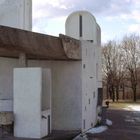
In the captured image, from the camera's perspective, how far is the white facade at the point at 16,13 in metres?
25.4

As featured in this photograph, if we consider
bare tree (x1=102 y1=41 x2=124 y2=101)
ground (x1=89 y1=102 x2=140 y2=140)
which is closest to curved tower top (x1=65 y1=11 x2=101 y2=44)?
ground (x1=89 y1=102 x2=140 y2=140)

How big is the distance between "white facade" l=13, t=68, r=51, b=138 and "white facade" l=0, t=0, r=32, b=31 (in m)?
7.00

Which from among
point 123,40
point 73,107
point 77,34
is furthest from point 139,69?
point 73,107

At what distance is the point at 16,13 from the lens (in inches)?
1021

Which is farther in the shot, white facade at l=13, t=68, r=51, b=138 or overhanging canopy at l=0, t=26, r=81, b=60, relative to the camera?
white facade at l=13, t=68, r=51, b=138

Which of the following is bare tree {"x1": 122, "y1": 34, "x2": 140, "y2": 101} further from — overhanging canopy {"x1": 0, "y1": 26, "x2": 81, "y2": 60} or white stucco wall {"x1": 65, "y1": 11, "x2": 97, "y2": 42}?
overhanging canopy {"x1": 0, "y1": 26, "x2": 81, "y2": 60}

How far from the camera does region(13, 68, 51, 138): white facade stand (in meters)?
18.8

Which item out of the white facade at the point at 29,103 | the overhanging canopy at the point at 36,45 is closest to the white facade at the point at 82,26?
the overhanging canopy at the point at 36,45

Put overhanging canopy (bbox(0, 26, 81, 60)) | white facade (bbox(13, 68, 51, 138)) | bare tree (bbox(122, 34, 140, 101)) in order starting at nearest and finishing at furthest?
overhanging canopy (bbox(0, 26, 81, 60)), white facade (bbox(13, 68, 51, 138)), bare tree (bbox(122, 34, 140, 101))

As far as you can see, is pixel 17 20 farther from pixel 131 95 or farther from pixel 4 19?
pixel 131 95

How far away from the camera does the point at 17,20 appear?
25906 mm

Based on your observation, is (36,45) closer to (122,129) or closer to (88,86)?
(88,86)

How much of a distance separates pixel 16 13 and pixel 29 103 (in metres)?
9.00

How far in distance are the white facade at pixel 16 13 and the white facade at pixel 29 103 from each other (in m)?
7.00
